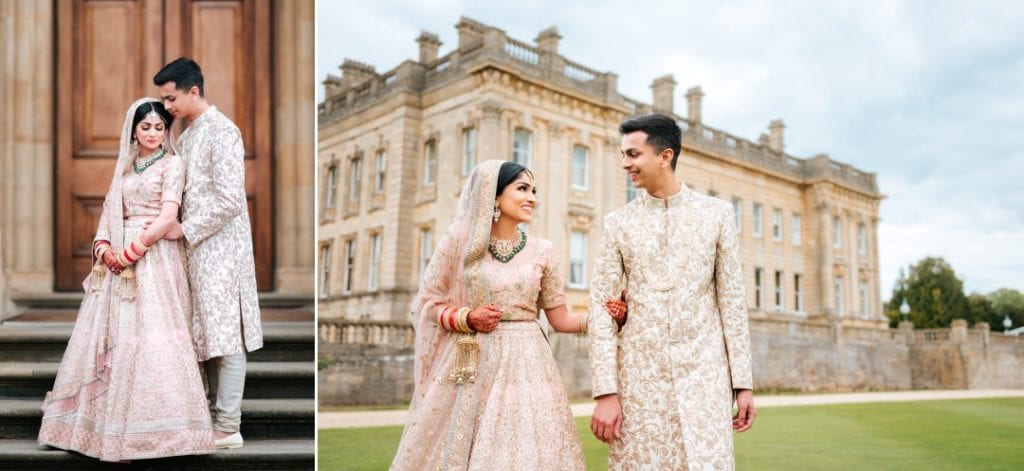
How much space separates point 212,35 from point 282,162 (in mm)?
1060

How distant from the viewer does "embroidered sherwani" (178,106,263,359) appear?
402cm

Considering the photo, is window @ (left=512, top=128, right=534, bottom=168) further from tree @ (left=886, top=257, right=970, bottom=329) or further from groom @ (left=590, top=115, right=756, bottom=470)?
groom @ (left=590, top=115, right=756, bottom=470)

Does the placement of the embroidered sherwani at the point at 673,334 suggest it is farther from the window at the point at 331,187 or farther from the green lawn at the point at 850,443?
the window at the point at 331,187

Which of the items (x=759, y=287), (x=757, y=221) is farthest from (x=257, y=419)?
(x=757, y=221)

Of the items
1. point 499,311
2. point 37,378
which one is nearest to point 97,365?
point 37,378

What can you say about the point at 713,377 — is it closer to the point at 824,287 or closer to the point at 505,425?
the point at 505,425

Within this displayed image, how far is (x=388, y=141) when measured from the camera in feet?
79.3

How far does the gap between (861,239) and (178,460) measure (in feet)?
119

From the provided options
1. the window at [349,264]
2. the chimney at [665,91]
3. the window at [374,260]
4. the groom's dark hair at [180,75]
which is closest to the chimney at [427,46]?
the window at [374,260]

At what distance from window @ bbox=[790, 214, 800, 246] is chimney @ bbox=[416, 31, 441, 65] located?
55.1ft

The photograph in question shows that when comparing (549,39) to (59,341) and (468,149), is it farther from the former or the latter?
(59,341)

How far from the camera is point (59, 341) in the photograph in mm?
5066

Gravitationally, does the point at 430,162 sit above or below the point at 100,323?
above

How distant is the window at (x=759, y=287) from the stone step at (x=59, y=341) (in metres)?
28.2
